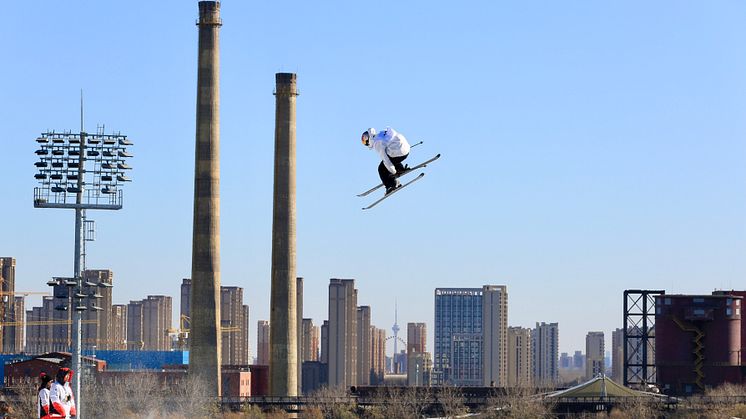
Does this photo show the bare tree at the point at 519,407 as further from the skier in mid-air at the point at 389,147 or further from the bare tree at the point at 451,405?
the skier in mid-air at the point at 389,147

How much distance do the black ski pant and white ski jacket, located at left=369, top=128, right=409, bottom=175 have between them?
17 cm

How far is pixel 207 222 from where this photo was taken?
10169cm

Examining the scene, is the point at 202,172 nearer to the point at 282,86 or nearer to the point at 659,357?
the point at 282,86

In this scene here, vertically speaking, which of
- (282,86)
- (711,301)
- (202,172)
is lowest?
(711,301)

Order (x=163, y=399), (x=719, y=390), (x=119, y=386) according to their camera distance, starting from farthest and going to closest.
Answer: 1. (x=719, y=390)
2. (x=119, y=386)
3. (x=163, y=399)

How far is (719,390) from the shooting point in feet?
416

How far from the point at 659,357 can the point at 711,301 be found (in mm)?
6526

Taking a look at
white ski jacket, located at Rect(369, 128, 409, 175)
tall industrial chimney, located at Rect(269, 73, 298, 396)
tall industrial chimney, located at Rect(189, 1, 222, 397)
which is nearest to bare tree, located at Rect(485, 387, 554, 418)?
tall industrial chimney, located at Rect(269, 73, 298, 396)

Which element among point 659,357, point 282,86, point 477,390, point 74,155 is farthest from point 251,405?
point 74,155

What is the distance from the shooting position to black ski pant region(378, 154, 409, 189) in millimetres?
38638

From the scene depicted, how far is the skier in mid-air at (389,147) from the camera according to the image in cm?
3816

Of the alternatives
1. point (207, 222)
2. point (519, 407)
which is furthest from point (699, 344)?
point (207, 222)

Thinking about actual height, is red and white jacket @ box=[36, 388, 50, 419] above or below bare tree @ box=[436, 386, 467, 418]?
above

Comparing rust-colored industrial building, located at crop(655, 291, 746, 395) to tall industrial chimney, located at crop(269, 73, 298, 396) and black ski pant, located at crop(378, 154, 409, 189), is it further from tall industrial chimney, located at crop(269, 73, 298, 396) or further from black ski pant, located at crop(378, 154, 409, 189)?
black ski pant, located at crop(378, 154, 409, 189)
